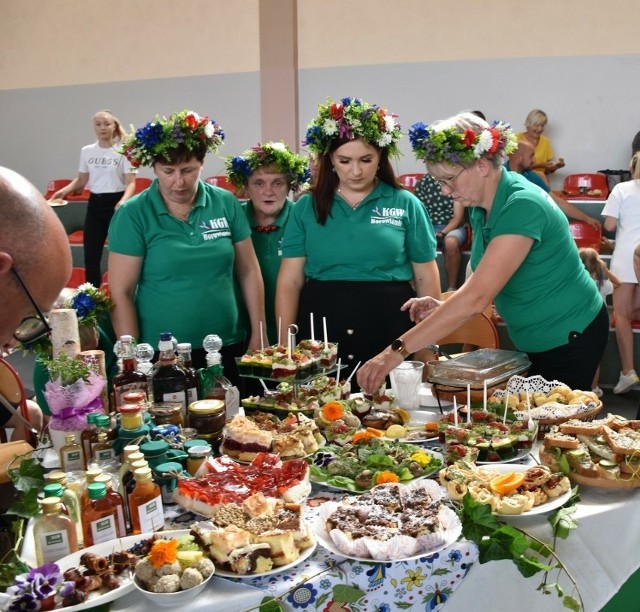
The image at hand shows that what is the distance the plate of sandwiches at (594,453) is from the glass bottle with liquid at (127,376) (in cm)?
105

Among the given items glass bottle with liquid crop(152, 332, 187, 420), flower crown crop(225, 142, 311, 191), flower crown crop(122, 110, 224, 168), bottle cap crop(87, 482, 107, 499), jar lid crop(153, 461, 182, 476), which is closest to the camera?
bottle cap crop(87, 482, 107, 499)

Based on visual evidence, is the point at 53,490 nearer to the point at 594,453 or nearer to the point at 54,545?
the point at 54,545

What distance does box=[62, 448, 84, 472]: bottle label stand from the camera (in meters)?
1.78

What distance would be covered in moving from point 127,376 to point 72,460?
0.31 meters

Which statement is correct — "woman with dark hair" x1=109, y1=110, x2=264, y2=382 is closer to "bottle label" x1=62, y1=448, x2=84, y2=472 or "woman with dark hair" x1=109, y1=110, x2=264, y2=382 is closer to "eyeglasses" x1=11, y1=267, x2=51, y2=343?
"bottle label" x1=62, y1=448, x2=84, y2=472

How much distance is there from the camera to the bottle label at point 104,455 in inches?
68.9

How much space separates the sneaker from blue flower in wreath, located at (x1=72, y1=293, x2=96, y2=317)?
→ 3.36 metres

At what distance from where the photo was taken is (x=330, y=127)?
9.61 feet

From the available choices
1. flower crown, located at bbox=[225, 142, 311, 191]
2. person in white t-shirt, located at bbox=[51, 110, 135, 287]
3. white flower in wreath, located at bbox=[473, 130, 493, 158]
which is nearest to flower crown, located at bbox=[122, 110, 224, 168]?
flower crown, located at bbox=[225, 142, 311, 191]

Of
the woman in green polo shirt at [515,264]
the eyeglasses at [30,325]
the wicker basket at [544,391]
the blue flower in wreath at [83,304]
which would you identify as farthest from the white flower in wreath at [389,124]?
the eyeglasses at [30,325]

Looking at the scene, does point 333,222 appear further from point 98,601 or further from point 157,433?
point 98,601

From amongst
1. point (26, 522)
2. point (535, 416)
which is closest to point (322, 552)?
point (26, 522)

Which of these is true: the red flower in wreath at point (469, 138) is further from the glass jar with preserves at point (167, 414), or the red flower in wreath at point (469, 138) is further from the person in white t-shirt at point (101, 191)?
the person in white t-shirt at point (101, 191)

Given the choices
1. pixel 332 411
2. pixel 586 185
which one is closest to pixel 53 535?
pixel 332 411
